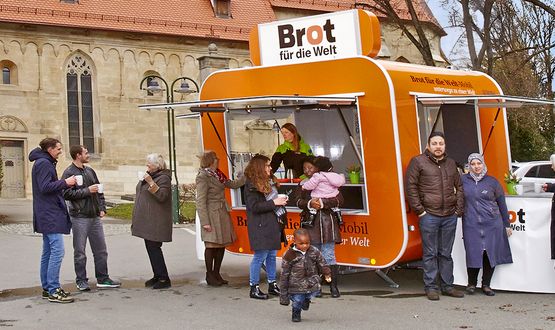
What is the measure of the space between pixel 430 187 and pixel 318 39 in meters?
2.79

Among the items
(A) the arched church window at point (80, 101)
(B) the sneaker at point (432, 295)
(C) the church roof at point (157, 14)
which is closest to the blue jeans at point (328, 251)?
(B) the sneaker at point (432, 295)

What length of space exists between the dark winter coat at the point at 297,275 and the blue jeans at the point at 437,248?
1.90 meters

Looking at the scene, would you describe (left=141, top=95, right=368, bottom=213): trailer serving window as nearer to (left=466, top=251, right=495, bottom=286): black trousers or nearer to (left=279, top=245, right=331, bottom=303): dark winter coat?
(left=466, top=251, right=495, bottom=286): black trousers

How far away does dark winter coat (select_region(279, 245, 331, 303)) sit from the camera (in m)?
7.55

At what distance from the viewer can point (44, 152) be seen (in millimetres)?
9141

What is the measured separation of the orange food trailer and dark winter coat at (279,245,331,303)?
192 centimetres

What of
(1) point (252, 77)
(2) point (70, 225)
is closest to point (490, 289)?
(1) point (252, 77)

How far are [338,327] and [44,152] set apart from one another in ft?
13.1

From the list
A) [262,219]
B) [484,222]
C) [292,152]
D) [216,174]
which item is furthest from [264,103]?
[484,222]

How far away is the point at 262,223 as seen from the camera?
9.07 m

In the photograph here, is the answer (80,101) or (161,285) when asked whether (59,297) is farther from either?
(80,101)

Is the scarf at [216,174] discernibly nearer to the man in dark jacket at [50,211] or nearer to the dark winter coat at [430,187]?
the man in dark jacket at [50,211]

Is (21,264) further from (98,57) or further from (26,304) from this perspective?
(98,57)

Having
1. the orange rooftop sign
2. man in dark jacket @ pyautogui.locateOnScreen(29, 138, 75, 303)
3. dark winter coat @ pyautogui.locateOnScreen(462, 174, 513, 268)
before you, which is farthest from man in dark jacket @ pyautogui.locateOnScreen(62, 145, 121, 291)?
dark winter coat @ pyautogui.locateOnScreen(462, 174, 513, 268)
